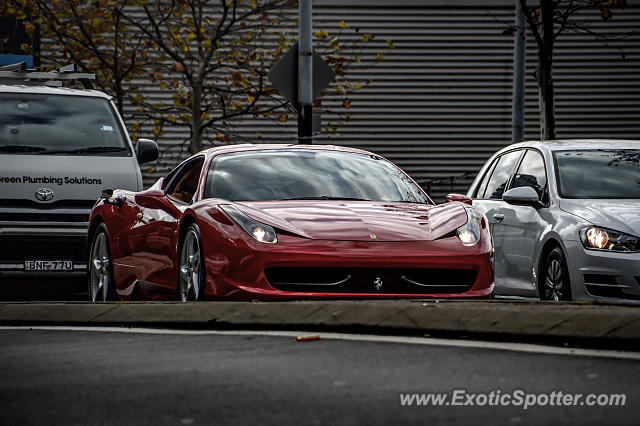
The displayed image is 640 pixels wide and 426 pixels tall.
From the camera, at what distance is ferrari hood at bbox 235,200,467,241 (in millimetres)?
8688

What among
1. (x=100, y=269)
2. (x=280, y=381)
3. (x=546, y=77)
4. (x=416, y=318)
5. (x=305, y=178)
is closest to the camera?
(x=280, y=381)

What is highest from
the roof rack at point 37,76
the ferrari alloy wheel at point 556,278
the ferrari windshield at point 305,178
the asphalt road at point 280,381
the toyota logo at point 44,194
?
the roof rack at point 37,76

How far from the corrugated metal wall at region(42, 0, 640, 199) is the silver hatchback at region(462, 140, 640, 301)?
52.8 ft

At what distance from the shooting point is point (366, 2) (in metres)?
28.5

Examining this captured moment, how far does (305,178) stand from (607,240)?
7.79 feet

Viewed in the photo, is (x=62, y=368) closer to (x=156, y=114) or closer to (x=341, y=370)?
(x=341, y=370)

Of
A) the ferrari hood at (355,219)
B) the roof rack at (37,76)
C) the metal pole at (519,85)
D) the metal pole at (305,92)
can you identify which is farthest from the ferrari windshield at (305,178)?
the metal pole at (519,85)

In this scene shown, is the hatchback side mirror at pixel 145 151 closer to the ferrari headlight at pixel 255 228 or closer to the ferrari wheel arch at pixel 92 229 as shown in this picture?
the ferrari wheel arch at pixel 92 229

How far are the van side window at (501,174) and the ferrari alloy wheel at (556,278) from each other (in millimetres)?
1656

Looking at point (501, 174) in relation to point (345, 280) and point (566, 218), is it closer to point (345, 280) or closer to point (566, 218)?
point (566, 218)

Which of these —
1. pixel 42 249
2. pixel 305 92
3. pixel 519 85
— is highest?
pixel 305 92

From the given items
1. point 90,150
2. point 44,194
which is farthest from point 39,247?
point 90,150

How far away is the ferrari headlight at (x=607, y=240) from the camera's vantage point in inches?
383

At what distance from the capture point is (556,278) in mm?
10406
